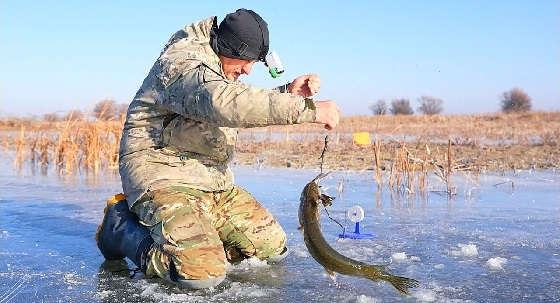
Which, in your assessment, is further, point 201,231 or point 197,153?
point 197,153

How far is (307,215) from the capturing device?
3.30 m

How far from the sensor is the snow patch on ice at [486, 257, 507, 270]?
3748mm

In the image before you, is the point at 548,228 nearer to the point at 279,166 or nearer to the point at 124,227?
the point at 124,227

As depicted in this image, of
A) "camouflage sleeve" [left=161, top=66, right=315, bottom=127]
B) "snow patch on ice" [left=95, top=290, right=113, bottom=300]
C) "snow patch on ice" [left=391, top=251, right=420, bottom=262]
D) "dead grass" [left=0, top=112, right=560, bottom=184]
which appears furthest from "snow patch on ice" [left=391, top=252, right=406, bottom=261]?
"dead grass" [left=0, top=112, right=560, bottom=184]

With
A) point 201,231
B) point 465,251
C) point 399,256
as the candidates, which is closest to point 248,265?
point 201,231

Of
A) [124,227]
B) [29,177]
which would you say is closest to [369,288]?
[124,227]

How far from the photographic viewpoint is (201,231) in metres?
3.62

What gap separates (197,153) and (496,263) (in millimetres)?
2101

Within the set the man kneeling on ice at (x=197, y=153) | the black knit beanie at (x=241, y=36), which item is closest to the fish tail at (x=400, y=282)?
the man kneeling on ice at (x=197, y=153)

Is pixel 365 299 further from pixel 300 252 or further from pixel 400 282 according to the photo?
pixel 300 252

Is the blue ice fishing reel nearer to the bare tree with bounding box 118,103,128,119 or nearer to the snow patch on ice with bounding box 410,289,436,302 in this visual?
the snow patch on ice with bounding box 410,289,436,302

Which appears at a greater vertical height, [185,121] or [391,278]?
[185,121]

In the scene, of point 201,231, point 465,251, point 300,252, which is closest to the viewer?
point 201,231

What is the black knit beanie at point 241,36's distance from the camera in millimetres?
3835
